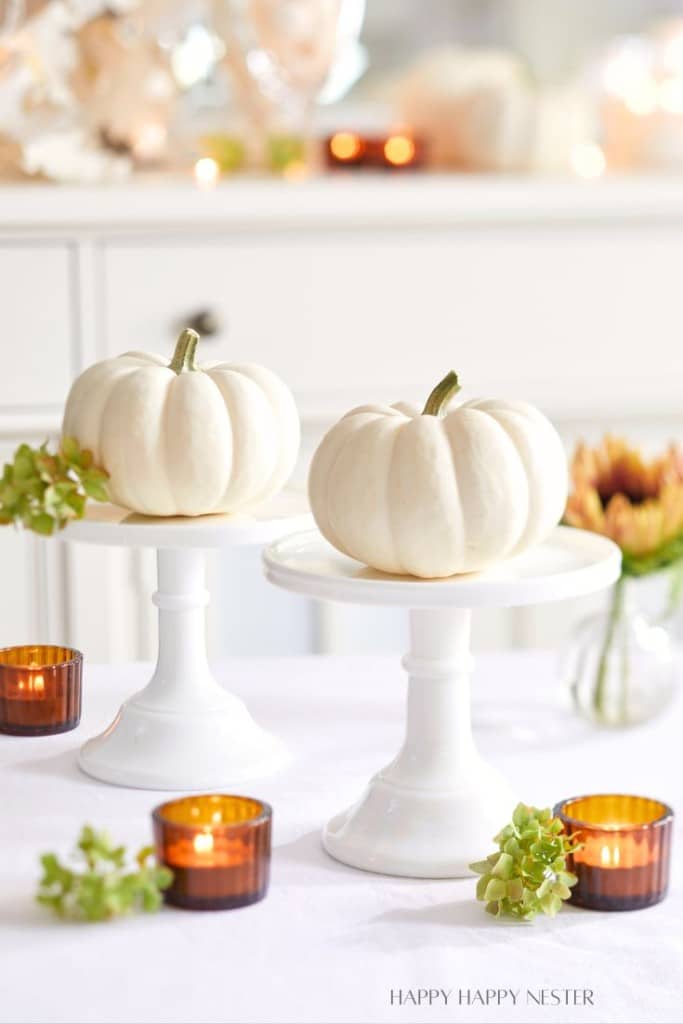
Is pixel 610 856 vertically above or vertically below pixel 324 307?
below

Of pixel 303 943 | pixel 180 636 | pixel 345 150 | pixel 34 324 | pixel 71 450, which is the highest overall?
pixel 345 150

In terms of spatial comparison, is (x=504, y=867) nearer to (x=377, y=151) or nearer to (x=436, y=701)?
(x=436, y=701)

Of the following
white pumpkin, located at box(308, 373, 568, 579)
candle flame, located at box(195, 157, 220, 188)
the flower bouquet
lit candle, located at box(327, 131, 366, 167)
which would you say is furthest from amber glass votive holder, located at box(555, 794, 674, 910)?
lit candle, located at box(327, 131, 366, 167)

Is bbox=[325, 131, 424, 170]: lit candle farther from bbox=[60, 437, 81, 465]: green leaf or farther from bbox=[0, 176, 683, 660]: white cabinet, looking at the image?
bbox=[60, 437, 81, 465]: green leaf

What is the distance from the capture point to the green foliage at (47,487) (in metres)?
0.80

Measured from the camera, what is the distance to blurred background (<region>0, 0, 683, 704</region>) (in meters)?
1.77

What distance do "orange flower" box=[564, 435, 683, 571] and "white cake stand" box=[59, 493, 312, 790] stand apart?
0.30 m

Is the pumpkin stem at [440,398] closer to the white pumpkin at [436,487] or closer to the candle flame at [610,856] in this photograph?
the white pumpkin at [436,487]

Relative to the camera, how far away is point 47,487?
81 centimetres

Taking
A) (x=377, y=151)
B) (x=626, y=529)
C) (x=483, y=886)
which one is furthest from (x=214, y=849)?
(x=377, y=151)

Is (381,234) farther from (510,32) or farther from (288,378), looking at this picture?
(510,32)

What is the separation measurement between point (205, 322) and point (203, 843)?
1.16 m

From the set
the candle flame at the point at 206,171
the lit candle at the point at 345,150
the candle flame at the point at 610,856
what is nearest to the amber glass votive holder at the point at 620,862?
the candle flame at the point at 610,856

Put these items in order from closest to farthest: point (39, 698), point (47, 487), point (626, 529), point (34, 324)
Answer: point (47, 487) → point (39, 698) → point (626, 529) → point (34, 324)
